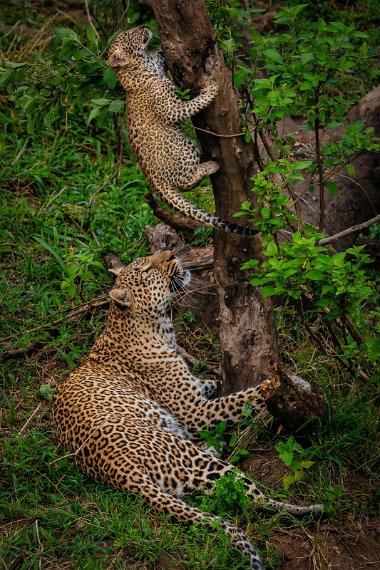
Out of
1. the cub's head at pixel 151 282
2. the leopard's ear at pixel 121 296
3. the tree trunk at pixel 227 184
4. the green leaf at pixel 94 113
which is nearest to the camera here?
the tree trunk at pixel 227 184

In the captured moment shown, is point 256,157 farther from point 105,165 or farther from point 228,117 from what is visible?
point 105,165

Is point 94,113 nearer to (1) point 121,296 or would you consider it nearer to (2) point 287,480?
(1) point 121,296

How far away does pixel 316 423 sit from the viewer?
686cm

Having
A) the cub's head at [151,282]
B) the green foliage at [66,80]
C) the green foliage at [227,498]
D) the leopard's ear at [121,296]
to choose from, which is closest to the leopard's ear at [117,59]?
the green foliage at [66,80]

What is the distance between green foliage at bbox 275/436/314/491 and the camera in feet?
21.1

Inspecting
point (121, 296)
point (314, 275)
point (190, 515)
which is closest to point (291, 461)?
point (190, 515)

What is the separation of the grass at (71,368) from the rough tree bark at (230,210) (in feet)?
1.76

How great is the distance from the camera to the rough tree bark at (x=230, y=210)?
617 cm

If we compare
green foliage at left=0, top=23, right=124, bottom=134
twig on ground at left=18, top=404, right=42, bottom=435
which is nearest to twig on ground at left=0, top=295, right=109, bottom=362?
twig on ground at left=18, top=404, right=42, bottom=435

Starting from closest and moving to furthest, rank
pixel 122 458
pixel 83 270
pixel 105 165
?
pixel 122 458, pixel 83 270, pixel 105 165

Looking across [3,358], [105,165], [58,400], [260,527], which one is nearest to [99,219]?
[105,165]

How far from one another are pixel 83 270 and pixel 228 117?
2.92m

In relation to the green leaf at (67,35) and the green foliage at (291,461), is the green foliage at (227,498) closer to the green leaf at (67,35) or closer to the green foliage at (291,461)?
the green foliage at (291,461)

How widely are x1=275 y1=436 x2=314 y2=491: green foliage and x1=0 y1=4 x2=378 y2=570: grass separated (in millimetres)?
110
